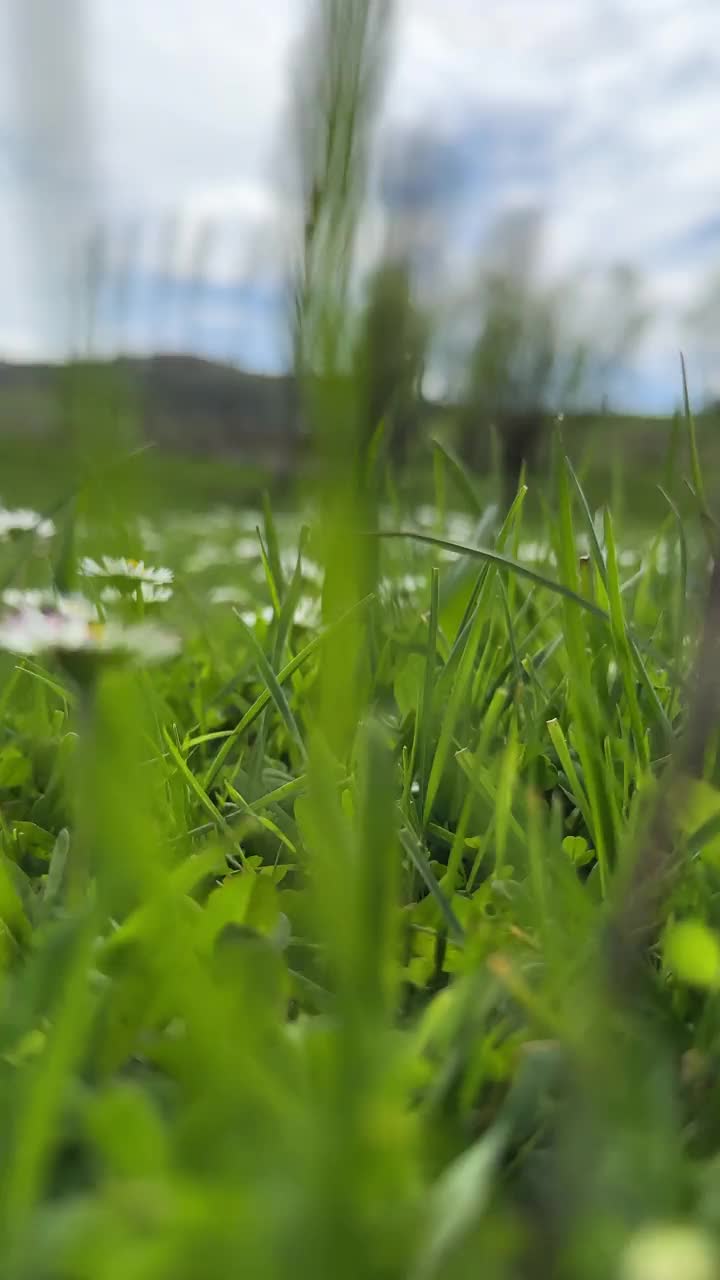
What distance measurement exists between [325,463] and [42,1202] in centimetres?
24

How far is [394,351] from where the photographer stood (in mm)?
549

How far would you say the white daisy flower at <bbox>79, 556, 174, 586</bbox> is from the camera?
44 centimetres

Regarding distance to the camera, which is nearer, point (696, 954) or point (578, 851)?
point (696, 954)

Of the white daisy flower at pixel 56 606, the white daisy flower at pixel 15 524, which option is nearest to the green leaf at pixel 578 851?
the white daisy flower at pixel 56 606

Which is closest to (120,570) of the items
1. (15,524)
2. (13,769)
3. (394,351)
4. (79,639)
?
(79,639)

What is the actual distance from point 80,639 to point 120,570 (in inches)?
1.9

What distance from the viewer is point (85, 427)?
1.10 ft

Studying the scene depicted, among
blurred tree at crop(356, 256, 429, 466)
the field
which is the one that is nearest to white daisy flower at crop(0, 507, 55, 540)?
blurred tree at crop(356, 256, 429, 466)

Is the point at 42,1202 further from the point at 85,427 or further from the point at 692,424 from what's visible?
the point at 692,424

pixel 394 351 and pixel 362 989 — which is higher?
pixel 394 351

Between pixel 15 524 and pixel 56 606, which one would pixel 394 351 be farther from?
pixel 15 524

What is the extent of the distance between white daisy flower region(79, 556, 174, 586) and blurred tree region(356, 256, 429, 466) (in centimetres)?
14

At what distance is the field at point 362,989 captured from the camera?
0.76 ft

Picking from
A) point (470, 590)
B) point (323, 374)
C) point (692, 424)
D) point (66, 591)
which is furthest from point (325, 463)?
point (66, 591)
